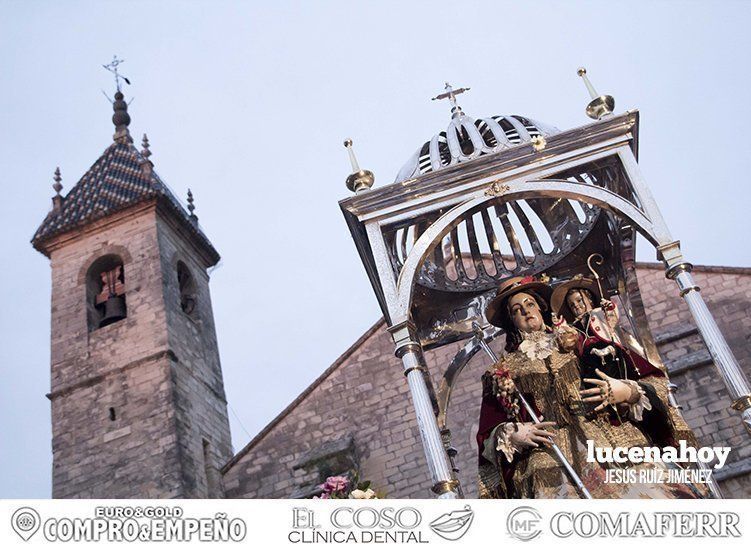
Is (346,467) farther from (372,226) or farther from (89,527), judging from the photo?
(89,527)

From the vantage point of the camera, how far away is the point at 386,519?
5.80 metres

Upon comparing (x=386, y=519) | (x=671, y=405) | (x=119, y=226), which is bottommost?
(x=386, y=519)

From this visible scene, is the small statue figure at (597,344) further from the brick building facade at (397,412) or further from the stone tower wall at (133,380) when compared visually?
the stone tower wall at (133,380)

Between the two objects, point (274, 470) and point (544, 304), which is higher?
point (274, 470)

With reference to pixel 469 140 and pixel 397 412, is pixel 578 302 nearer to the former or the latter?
pixel 469 140

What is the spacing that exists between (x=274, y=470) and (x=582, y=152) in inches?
404

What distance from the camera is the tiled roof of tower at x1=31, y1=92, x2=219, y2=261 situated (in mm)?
20719

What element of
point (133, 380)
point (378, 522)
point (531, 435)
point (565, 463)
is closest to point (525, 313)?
point (531, 435)

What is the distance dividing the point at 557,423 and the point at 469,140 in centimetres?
A: 354

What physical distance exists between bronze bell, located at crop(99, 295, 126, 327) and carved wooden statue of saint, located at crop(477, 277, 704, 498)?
12923 millimetres

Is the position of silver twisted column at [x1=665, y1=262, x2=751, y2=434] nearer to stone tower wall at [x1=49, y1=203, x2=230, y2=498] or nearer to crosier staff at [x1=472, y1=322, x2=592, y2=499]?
crosier staff at [x1=472, y1=322, x2=592, y2=499]

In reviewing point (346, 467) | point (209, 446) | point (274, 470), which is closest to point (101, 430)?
point (209, 446)

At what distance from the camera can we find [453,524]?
18.7ft

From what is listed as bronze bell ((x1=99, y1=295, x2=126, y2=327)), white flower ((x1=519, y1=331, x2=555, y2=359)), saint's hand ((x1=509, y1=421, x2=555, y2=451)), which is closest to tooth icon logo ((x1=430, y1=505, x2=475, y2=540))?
saint's hand ((x1=509, y1=421, x2=555, y2=451))
